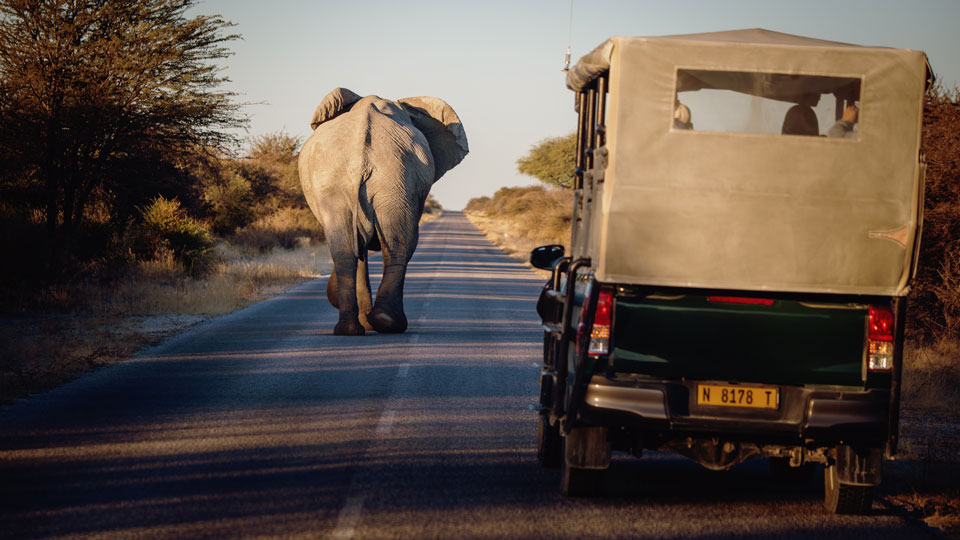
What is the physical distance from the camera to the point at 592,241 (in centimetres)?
584

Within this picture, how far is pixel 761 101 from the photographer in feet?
18.1

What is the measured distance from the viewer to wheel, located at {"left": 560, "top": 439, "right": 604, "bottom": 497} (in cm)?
580

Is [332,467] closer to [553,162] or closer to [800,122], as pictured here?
[800,122]

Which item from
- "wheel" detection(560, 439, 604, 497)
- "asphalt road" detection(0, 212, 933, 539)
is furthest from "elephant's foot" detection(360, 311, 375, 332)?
"wheel" detection(560, 439, 604, 497)

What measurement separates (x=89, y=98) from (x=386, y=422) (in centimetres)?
1323

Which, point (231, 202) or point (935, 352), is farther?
point (231, 202)

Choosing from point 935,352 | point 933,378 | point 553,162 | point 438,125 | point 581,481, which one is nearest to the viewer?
point 581,481

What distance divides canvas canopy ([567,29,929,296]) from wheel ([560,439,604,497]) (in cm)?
119

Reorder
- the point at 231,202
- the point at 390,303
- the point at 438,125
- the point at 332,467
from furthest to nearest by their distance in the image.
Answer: the point at 231,202, the point at 438,125, the point at 390,303, the point at 332,467

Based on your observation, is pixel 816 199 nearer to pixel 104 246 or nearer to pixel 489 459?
pixel 489 459

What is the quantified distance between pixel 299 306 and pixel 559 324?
11.5 metres

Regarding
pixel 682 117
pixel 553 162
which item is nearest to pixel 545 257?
pixel 682 117

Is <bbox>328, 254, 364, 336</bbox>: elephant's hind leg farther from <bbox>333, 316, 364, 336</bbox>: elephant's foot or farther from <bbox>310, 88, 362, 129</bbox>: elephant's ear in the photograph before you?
<bbox>310, 88, 362, 129</bbox>: elephant's ear

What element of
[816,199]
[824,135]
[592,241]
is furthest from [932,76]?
[592,241]
